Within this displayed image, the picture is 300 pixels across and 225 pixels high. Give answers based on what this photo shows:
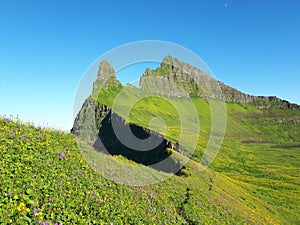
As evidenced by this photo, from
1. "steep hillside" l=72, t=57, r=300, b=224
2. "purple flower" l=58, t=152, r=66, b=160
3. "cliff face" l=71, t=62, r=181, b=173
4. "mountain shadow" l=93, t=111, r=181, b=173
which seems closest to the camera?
"purple flower" l=58, t=152, r=66, b=160

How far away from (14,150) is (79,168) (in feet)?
18.0

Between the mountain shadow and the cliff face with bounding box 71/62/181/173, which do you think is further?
the mountain shadow

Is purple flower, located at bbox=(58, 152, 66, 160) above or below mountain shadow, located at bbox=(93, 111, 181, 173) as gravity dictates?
below

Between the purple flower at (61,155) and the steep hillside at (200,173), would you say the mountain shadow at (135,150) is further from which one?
the purple flower at (61,155)

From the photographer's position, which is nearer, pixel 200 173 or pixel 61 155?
pixel 61 155

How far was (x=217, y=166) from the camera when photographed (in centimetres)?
17400

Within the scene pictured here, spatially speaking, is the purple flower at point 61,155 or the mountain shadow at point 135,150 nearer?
the purple flower at point 61,155

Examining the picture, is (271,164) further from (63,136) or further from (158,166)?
Answer: (63,136)

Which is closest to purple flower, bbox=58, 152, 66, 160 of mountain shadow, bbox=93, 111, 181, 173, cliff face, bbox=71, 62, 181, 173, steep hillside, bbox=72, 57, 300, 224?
steep hillside, bbox=72, 57, 300, 224

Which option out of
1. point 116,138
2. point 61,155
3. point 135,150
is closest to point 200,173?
point 135,150

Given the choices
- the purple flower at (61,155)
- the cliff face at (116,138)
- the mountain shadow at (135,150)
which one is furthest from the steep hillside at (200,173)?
the purple flower at (61,155)

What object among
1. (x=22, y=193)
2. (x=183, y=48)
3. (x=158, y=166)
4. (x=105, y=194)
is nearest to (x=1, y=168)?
(x=22, y=193)

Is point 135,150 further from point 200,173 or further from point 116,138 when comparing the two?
point 200,173

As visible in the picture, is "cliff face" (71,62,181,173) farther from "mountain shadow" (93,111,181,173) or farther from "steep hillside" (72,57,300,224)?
"steep hillside" (72,57,300,224)
